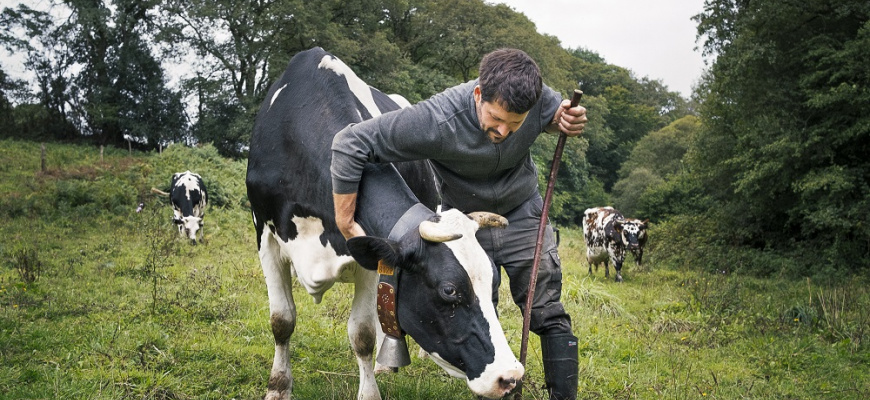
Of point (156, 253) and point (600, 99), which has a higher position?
point (600, 99)

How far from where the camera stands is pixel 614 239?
12.3m

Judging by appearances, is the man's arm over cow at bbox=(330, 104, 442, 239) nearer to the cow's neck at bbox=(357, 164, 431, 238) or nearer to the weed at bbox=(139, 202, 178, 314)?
the cow's neck at bbox=(357, 164, 431, 238)

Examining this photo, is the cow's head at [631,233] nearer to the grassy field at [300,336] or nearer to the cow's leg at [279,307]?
the grassy field at [300,336]

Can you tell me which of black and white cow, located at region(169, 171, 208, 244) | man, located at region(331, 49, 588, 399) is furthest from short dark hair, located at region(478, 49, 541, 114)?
black and white cow, located at region(169, 171, 208, 244)

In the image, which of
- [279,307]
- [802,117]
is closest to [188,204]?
[279,307]

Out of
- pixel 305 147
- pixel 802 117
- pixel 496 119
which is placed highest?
pixel 802 117

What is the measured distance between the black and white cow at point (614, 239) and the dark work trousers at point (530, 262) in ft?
28.8

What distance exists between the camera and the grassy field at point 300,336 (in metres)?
4.48

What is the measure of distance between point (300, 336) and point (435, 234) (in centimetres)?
349

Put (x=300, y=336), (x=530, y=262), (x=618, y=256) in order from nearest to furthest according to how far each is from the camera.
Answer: (x=530, y=262) → (x=300, y=336) → (x=618, y=256)

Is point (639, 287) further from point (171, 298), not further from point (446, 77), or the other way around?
point (446, 77)

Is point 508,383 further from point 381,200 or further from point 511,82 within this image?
point 511,82

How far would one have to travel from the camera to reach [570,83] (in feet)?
137

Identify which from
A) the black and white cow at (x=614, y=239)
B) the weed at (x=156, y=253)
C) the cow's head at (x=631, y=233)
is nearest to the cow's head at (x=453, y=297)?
the weed at (x=156, y=253)
